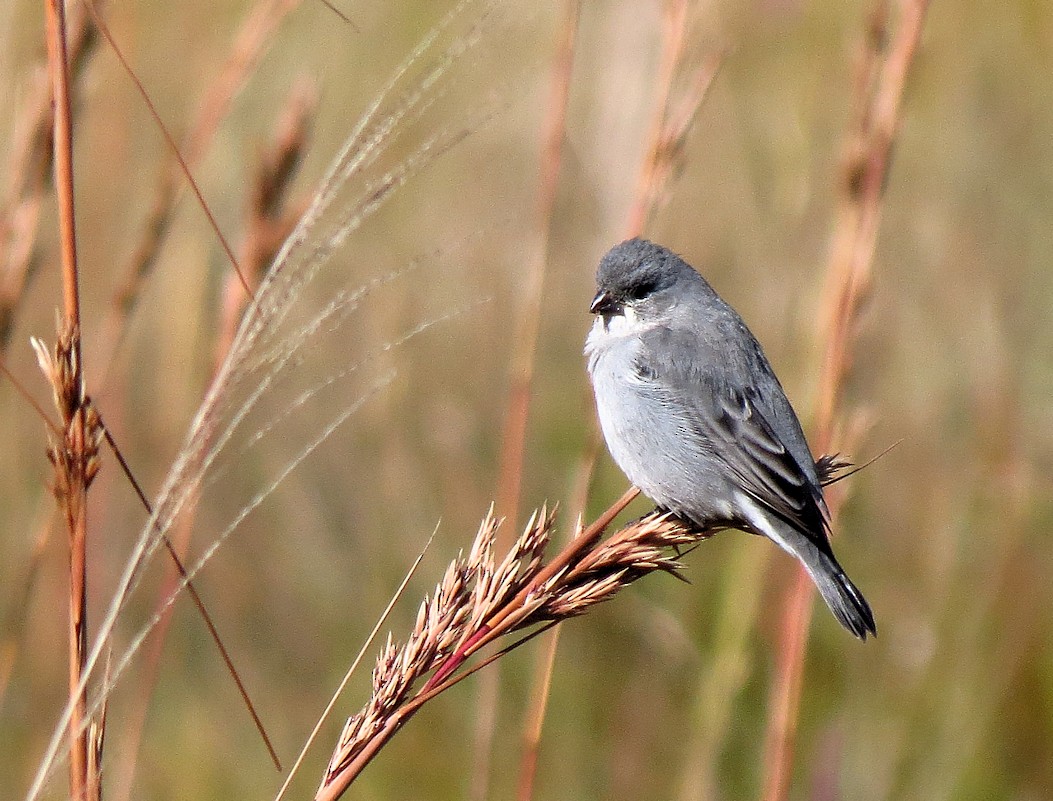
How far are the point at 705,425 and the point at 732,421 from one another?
0.07 meters

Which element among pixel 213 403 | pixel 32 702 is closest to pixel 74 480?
pixel 213 403

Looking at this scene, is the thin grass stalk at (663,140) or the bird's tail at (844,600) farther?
the bird's tail at (844,600)

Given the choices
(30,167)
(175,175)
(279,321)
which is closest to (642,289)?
(175,175)

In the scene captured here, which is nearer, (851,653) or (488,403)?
(851,653)

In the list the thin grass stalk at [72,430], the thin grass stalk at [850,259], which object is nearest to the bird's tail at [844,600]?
the thin grass stalk at [850,259]

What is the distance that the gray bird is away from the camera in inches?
113

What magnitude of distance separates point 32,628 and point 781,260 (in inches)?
135

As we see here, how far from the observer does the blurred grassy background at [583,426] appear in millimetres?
3445

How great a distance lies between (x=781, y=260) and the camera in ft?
17.5

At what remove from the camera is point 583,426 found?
4.54 meters

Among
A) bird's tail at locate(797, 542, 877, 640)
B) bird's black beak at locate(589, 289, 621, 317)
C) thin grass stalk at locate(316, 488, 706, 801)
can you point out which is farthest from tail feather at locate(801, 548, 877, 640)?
bird's black beak at locate(589, 289, 621, 317)

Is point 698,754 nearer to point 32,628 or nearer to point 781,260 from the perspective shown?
point 32,628

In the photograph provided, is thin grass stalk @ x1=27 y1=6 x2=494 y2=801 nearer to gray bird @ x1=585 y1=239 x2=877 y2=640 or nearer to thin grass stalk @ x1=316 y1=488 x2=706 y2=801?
thin grass stalk @ x1=316 y1=488 x2=706 y2=801

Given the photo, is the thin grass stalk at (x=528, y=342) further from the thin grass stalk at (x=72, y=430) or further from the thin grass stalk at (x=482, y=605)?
the thin grass stalk at (x=72, y=430)
